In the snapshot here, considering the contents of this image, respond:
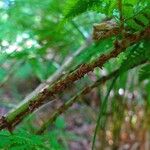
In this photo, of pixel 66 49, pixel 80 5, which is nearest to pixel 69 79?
pixel 80 5

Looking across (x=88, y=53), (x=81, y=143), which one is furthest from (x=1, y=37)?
(x=81, y=143)

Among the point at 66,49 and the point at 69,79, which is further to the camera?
the point at 66,49

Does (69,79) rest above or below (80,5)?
below

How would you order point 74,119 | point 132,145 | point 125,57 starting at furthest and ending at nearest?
1. point 74,119
2. point 132,145
3. point 125,57

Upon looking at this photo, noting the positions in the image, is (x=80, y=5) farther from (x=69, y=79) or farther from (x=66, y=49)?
(x=66, y=49)

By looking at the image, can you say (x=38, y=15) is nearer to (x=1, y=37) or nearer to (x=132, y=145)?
(x=1, y=37)

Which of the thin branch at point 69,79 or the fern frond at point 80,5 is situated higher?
the fern frond at point 80,5

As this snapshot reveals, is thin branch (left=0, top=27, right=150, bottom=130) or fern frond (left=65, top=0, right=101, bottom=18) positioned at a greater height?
fern frond (left=65, top=0, right=101, bottom=18)

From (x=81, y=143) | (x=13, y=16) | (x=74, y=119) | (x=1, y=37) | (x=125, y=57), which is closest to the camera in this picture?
(x=125, y=57)
